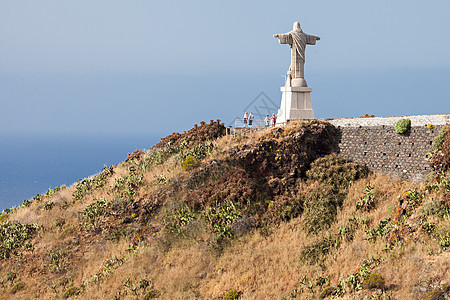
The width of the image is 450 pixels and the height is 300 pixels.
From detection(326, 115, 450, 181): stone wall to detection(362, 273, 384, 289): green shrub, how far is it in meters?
8.50

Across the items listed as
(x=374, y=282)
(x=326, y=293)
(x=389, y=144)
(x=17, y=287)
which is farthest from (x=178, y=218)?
(x=389, y=144)

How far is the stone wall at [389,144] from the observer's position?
1040 inches

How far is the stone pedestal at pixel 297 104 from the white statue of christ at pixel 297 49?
0.48m

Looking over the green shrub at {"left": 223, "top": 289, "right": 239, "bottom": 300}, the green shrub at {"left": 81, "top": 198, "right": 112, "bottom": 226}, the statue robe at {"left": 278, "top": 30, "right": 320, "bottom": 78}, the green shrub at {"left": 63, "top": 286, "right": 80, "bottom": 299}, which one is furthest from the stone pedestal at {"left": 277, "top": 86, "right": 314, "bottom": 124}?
the green shrub at {"left": 63, "top": 286, "right": 80, "bottom": 299}

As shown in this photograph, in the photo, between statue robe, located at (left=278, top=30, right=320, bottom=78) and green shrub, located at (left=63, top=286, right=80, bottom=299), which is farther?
statue robe, located at (left=278, top=30, right=320, bottom=78)

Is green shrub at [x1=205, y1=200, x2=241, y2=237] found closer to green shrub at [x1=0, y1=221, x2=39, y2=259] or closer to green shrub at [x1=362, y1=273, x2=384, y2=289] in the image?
green shrub at [x1=362, y1=273, x2=384, y2=289]

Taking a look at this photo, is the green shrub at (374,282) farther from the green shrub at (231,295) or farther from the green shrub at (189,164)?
the green shrub at (189,164)

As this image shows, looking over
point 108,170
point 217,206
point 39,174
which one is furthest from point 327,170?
point 39,174

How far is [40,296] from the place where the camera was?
26.5m

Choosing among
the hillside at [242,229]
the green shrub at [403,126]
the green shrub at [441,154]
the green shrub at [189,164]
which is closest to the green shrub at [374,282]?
the hillside at [242,229]

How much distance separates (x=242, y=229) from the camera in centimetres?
2670

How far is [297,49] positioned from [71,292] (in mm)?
20438

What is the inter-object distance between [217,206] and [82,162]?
17843 centimetres

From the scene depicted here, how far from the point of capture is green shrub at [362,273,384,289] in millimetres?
19312
